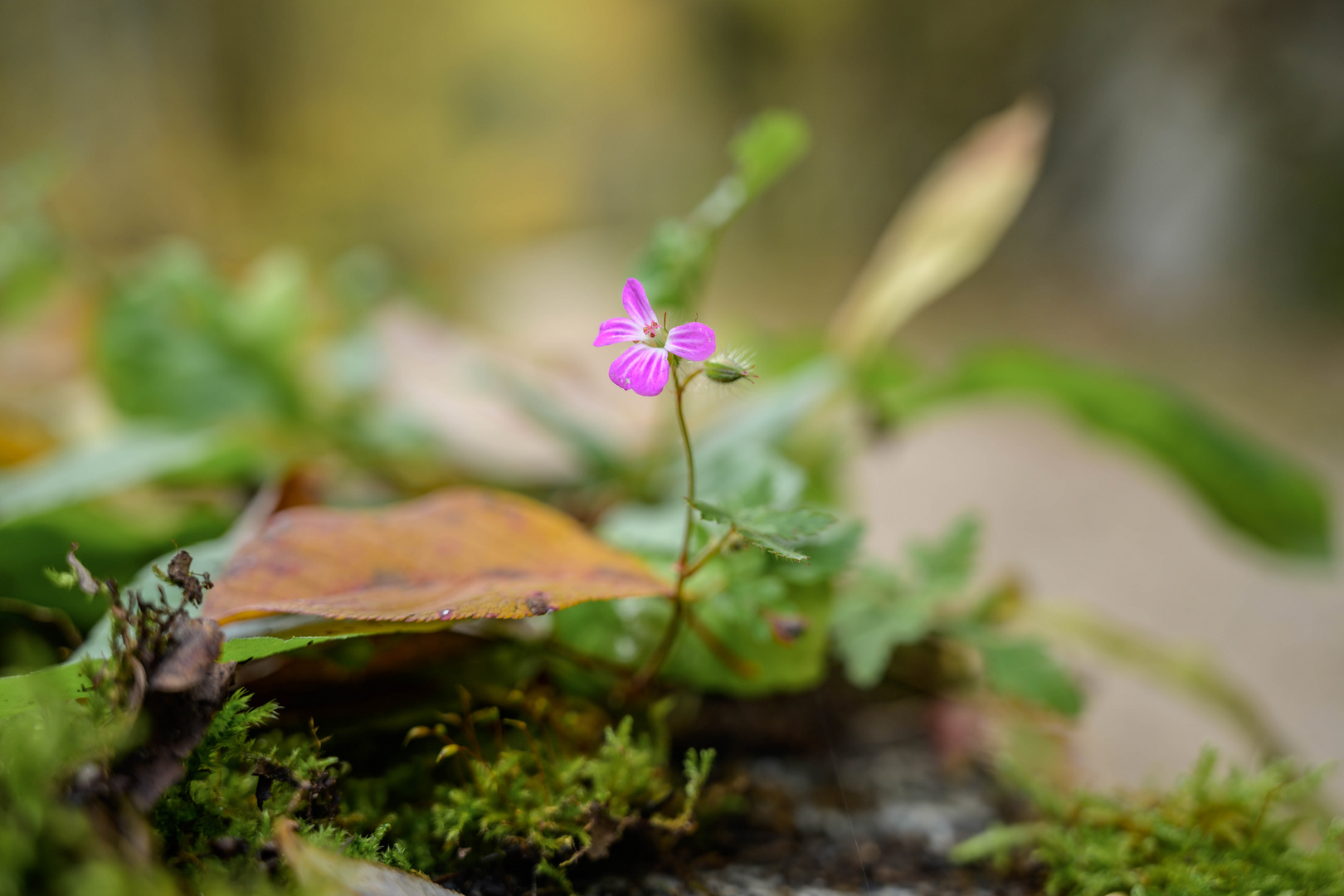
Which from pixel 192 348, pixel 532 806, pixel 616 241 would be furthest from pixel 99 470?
pixel 616 241

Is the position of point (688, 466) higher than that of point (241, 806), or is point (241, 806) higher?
point (688, 466)

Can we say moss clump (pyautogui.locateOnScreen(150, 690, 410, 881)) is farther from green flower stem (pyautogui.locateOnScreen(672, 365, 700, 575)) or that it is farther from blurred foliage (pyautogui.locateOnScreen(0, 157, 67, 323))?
blurred foliage (pyautogui.locateOnScreen(0, 157, 67, 323))

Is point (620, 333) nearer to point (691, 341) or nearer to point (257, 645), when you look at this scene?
point (691, 341)

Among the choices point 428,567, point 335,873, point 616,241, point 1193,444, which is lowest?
point 335,873

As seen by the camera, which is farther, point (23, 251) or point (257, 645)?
point (23, 251)

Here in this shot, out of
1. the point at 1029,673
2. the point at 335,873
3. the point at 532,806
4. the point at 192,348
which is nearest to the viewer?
the point at 335,873

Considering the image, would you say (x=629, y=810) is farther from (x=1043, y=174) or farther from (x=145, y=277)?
(x=1043, y=174)

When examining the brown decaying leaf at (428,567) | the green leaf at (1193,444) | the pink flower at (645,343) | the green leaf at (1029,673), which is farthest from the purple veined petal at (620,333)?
the green leaf at (1193,444)
